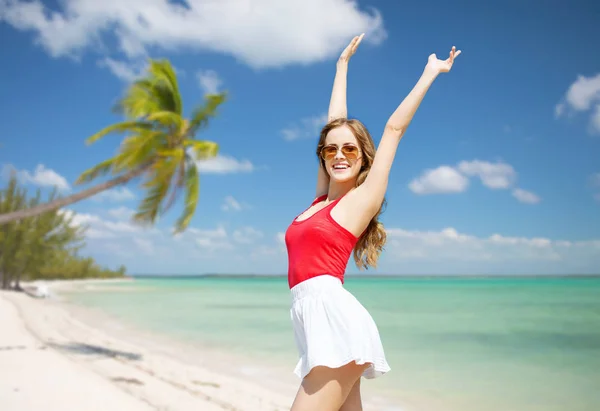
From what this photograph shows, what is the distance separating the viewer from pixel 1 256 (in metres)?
29.0

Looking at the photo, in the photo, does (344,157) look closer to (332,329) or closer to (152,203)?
(332,329)

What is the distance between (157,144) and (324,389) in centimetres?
960

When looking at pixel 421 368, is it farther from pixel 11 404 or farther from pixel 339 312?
pixel 339 312

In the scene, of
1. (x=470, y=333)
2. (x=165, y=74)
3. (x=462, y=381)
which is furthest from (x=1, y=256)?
(x=462, y=381)

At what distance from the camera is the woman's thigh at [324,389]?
64.1 inches

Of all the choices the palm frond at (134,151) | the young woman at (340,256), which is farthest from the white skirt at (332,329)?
the palm frond at (134,151)

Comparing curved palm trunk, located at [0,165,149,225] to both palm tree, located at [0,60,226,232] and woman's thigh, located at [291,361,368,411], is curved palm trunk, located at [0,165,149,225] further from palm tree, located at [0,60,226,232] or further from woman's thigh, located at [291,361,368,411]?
woman's thigh, located at [291,361,368,411]

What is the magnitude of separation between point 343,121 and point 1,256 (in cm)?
3181

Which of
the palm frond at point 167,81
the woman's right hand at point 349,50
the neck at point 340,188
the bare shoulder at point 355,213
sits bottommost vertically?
the bare shoulder at point 355,213

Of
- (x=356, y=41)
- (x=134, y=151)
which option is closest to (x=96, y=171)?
(x=134, y=151)

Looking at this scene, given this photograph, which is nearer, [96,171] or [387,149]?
[387,149]

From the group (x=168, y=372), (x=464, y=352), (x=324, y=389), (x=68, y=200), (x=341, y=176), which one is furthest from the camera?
(x=464, y=352)

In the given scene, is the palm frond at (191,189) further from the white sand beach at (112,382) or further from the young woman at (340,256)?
the young woman at (340,256)

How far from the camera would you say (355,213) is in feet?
5.90
